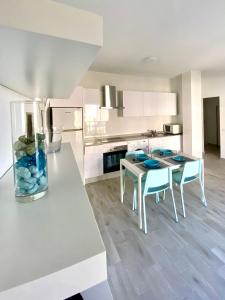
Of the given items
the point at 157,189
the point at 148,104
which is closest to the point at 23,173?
the point at 157,189

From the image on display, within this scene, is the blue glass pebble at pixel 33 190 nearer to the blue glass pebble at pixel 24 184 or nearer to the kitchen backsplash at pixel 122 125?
the blue glass pebble at pixel 24 184

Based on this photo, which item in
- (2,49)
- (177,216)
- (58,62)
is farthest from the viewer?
(177,216)

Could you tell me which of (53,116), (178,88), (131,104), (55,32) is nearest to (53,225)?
(55,32)

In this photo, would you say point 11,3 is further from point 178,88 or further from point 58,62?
point 178,88

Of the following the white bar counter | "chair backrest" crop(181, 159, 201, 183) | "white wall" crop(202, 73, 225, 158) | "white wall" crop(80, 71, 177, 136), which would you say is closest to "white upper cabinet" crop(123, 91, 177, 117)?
"white wall" crop(80, 71, 177, 136)

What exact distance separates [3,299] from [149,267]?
1708 millimetres

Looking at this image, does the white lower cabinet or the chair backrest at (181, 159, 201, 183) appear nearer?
the chair backrest at (181, 159, 201, 183)

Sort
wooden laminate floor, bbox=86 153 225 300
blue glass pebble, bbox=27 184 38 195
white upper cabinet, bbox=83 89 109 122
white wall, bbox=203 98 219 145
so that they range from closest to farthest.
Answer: blue glass pebble, bbox=27 184 38 195
wooden laminate floor, bbox=86 153 225 300
white upper cabinet, bbox=83 89 109 122
white wall, bbox=203 98 219 145

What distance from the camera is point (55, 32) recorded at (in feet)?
1.25

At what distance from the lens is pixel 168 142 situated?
480 cm

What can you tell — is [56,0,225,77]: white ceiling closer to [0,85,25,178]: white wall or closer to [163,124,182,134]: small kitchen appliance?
[0,85,25,178]: white wall

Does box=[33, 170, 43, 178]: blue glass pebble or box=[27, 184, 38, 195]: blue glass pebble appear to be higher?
box=[33, 170, 43, 178]: blue glass pebble

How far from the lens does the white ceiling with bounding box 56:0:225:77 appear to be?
170 cm

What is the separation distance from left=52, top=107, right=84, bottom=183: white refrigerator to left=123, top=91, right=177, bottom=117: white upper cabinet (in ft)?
4.61
